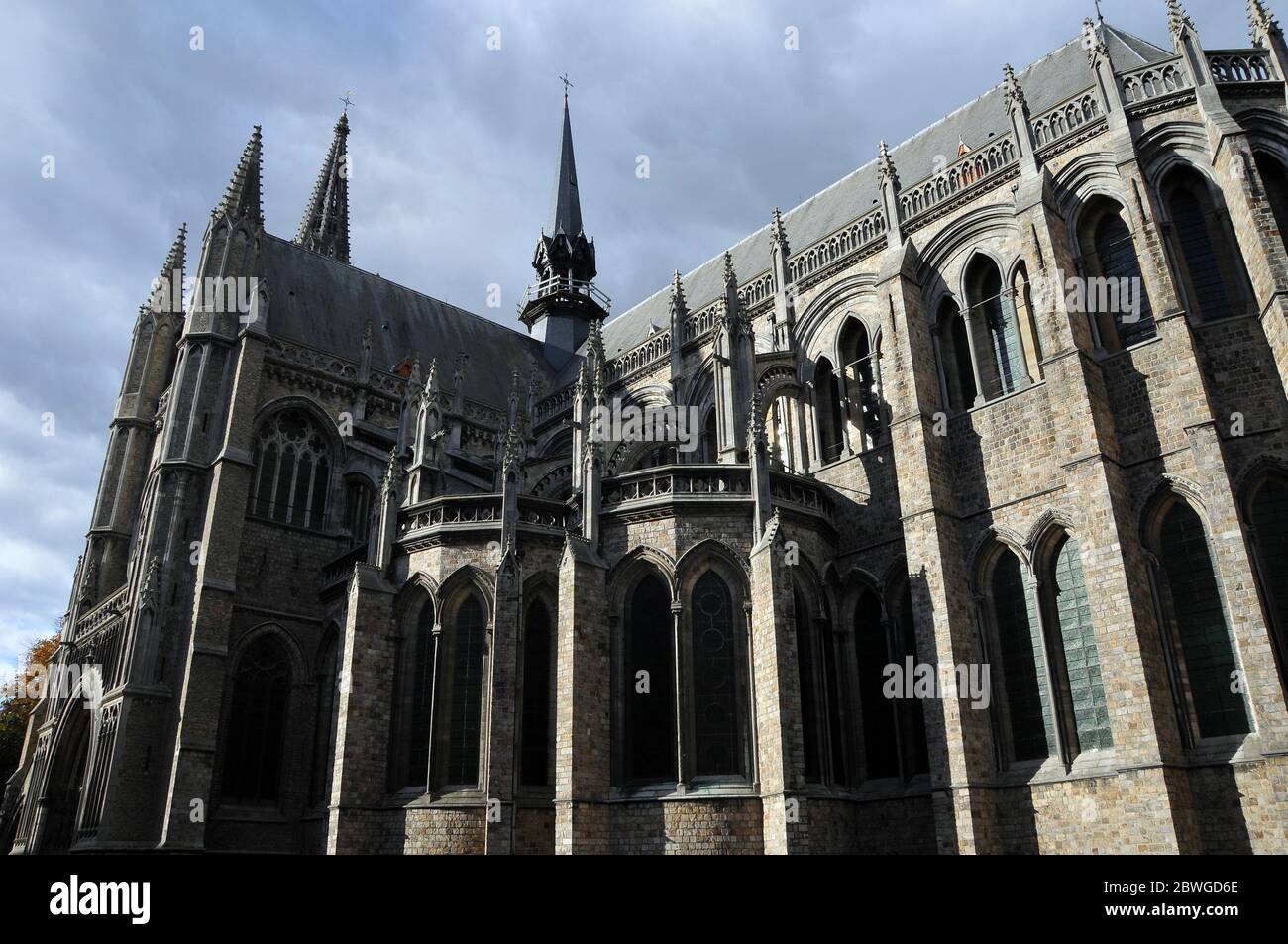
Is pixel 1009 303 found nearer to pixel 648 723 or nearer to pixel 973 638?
pixel 973 638

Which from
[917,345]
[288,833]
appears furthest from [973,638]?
[288,833]

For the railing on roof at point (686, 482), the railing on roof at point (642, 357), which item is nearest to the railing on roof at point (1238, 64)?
the railing on roof at point (686, 482)

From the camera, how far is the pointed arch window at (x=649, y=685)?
722 inches

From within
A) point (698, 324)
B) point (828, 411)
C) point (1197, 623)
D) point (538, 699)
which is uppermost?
point (698, 324)

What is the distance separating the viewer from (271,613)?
25062mm

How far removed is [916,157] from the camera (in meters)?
27.3

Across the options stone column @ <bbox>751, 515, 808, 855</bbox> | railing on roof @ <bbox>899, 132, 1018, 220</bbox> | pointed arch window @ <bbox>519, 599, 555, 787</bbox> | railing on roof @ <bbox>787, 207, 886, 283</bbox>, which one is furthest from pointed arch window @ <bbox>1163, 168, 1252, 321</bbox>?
pointed arch window @ <bbox>519, 599, 555, 787</bbox>

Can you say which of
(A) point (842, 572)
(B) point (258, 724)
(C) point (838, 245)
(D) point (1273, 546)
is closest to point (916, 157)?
(C) point (838, 245)

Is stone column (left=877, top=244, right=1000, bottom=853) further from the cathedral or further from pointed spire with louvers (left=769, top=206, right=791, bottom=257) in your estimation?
pointed spire with louvers (left=769, top=206, right=791, bottom=257)

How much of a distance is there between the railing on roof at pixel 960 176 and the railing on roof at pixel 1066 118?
66 centimetres

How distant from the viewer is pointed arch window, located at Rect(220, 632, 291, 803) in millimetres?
23578

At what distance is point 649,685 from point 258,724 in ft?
38.7

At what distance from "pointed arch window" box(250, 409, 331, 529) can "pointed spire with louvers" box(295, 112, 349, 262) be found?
902 inches

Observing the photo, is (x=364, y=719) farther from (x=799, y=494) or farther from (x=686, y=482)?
(x=799, y=494)
